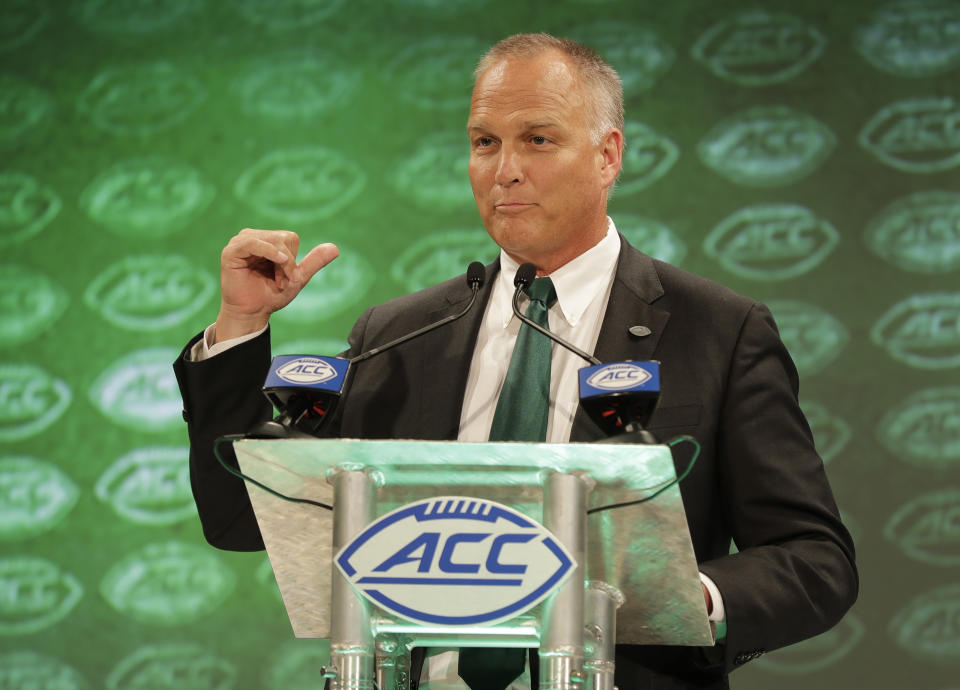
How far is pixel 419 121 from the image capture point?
10.8 feet

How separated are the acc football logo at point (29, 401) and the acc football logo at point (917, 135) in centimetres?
Answer: 234

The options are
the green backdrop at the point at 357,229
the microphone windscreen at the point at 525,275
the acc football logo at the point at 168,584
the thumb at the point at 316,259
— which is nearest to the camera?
the microphone windscreen at the point at 525,275

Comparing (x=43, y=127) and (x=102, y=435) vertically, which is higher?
(x=43, y=127)

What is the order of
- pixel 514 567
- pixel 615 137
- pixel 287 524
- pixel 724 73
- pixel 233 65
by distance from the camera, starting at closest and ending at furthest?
pixel 514 567
pixel 287 524
pixel 615 137
pixel 724 73
pixel 233 65

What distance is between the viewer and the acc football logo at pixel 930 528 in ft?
9.43

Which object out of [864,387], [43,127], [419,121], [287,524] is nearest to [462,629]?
[287,524]

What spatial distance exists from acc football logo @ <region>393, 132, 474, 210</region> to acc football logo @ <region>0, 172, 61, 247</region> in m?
1.06

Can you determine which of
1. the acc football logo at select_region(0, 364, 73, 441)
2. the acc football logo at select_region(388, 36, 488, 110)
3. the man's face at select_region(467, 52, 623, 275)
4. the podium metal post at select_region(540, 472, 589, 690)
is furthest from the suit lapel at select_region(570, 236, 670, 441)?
the acc football logo at select_region(0, 364, 73, 441)

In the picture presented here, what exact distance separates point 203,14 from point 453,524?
8.87 ft

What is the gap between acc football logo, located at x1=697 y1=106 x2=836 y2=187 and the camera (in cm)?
308

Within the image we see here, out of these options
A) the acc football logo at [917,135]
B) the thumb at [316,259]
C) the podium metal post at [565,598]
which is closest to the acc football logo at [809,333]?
the acc football logo at [917,135]

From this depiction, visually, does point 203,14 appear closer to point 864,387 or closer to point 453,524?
point 864,387

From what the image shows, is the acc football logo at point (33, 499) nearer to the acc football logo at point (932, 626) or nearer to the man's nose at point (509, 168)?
the man's nose at point (509, 168)

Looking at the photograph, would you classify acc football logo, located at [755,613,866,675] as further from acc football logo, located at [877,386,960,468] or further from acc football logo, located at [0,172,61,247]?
acc football logo, located at [0,172,61,247]
